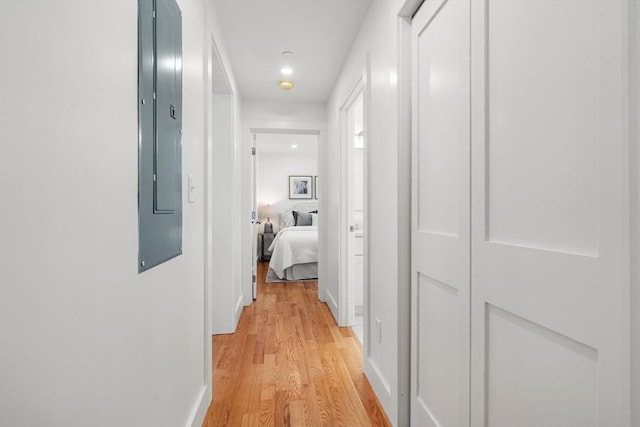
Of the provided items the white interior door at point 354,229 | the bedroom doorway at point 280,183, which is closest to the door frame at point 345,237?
the white interior door at point 354,229

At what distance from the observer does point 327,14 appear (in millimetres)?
1961

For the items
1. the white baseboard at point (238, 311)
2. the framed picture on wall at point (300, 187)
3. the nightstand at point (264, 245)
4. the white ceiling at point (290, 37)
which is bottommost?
the white baseboard at point (238, 311)

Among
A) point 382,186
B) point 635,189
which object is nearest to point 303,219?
point 382,186

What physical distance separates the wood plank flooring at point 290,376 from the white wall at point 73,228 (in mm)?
730

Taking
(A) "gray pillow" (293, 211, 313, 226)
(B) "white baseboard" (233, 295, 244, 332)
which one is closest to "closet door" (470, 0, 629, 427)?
(B) "white baseboard" (233, 295, 244, 332)

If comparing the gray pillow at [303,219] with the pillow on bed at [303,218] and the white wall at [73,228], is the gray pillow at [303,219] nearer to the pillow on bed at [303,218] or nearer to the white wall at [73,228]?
the pillow on bed at [303,218]

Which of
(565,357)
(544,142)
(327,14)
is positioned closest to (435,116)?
(544,142)

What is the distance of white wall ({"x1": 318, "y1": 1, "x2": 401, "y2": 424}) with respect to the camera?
152 cm

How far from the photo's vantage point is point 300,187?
23.8 feet

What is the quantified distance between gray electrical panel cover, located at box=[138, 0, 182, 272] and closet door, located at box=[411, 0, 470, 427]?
99cm

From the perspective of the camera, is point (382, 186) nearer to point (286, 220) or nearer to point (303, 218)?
point (303, 218)

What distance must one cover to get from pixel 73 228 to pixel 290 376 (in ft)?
5.64

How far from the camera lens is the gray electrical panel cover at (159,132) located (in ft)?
2.95

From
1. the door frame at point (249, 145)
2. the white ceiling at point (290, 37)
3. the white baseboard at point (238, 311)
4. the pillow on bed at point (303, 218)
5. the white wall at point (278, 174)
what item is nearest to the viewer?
the white ceiling at point (290, 37)
